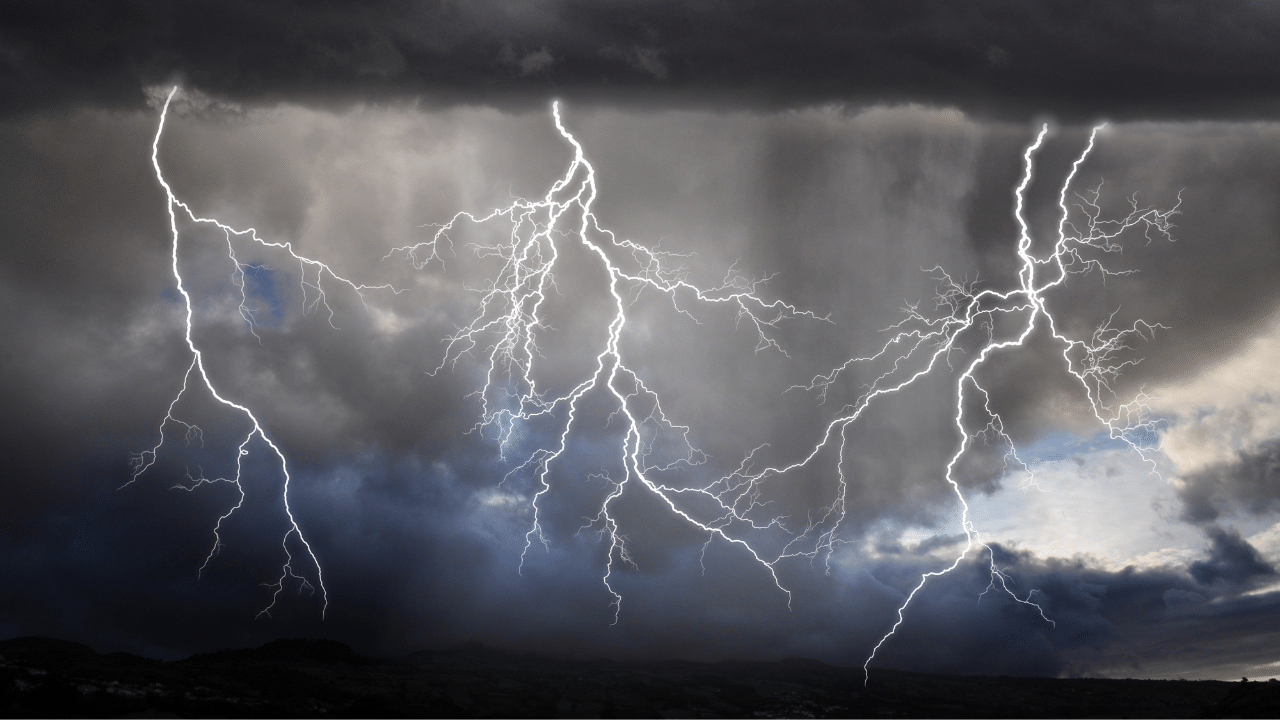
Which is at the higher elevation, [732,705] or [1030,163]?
[1030,163]

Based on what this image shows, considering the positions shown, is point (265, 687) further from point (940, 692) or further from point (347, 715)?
point (940, 692)

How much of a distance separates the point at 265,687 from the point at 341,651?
326ft

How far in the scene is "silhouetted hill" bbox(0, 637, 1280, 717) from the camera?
37.0m

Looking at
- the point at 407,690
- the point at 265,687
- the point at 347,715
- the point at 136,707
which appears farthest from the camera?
the point at 407,690

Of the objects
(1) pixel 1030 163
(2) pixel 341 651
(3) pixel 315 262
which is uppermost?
(1) pixel 1030 163

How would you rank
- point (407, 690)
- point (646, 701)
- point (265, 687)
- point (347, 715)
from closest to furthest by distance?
point (347, 715), point (265, 687), point (407, 690), point (646, 701)

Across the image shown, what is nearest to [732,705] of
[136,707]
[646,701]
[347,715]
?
[646,701]

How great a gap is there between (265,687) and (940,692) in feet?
346

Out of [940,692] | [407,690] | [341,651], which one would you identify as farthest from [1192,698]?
[341,651]

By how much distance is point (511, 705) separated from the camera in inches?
2687

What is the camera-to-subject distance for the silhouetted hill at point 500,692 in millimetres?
37000

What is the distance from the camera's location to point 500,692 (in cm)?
7781

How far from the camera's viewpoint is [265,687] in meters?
53.1

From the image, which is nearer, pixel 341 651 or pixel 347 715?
pixel 347 715
